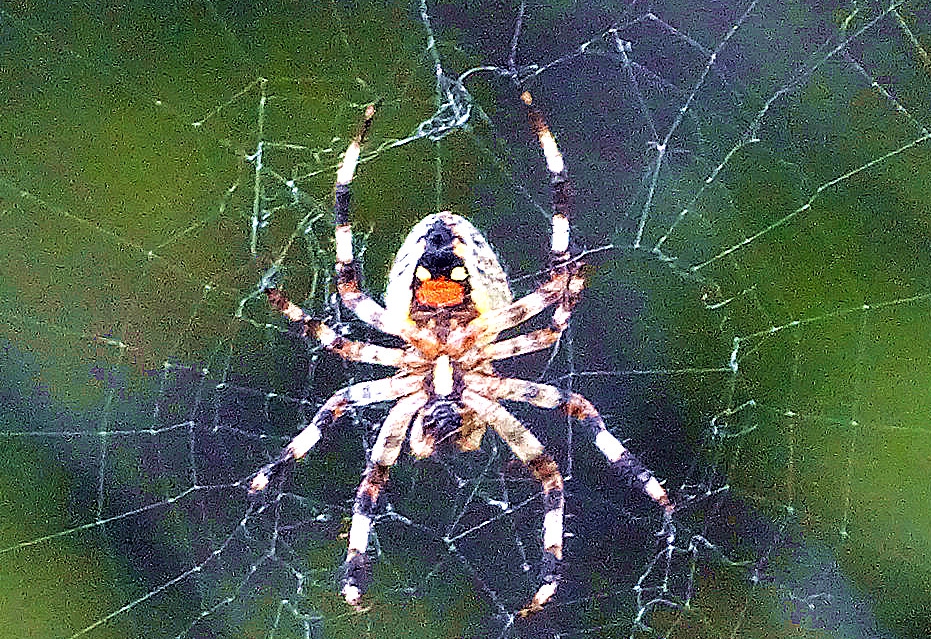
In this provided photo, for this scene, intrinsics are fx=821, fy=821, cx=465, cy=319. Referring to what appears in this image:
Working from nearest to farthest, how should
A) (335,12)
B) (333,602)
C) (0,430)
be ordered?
(0,430) → (335,12) → (333,602)

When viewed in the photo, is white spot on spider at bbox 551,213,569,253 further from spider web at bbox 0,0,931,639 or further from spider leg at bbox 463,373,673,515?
spider leg at bbox 463,373,673,515

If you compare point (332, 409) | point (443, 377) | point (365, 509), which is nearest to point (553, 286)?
point (443, 377)

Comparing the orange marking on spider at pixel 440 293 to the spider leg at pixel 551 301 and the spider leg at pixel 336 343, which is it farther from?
the spider leg at pixel 336 343

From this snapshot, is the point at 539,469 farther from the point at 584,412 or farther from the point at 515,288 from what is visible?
the point at 515,288

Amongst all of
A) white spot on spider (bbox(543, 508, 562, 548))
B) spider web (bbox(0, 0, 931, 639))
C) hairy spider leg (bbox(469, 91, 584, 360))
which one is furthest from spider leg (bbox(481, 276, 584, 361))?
white spot on spider (bbox(543, 508, 562, 548))

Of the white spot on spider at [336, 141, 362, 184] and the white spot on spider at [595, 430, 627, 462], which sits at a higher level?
the white spot on spider at [336, 141, 362, 184]

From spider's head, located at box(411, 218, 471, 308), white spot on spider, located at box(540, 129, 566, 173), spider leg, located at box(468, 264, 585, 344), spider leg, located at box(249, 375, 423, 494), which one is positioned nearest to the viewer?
spider's head, located at box(411, 218, 471, 308)

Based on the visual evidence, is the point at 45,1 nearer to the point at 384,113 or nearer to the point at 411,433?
the point at 384,113

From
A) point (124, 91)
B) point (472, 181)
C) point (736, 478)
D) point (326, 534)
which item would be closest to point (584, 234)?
point (472, 181)
